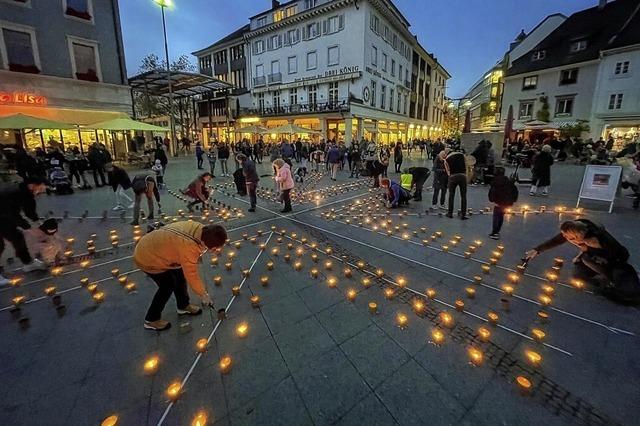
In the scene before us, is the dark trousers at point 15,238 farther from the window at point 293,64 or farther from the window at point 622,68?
the window at point 622,68

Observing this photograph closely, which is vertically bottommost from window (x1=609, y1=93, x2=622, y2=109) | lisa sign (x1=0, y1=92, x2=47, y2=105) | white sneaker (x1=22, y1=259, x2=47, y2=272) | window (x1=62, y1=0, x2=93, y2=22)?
white sneaker (x1=22, y1=259, x2=47, y2=272)

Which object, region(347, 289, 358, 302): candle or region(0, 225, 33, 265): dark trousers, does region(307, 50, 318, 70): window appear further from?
region(347, 289, 358, 302): candle

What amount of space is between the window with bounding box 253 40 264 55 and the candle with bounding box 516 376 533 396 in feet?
136

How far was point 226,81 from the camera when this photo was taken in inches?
1590

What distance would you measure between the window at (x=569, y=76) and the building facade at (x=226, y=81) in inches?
1442

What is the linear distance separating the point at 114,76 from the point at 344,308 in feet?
81.1

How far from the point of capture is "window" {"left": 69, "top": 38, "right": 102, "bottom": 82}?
1812 centimetres

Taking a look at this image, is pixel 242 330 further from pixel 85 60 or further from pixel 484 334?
pixel 85 60

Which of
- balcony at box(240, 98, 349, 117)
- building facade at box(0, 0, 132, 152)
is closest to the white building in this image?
balcony at box(240, 98, 349, 117)

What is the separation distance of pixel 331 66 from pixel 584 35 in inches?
1013

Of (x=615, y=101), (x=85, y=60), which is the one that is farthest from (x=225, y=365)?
(x=615, y=101)

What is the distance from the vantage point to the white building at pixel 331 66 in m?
29.2

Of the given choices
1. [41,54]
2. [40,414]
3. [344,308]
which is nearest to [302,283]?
[344,308]

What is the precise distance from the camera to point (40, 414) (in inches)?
88.8
